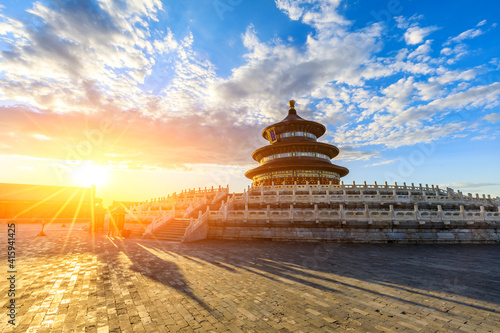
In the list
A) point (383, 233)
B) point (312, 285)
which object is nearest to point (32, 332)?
point (312, 285)

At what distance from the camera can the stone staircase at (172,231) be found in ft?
58.3

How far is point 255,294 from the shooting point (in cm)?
670

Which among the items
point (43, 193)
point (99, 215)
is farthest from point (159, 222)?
point (43, 193)

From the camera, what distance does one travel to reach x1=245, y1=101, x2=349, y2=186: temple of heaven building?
123 feet

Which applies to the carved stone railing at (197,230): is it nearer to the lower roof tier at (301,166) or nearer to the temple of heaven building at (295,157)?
the temple of heaven building at (295,157)

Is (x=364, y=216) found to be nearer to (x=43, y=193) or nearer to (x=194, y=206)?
(x=194, y=206)

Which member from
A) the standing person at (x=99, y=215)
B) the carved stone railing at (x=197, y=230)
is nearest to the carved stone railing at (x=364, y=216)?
the carved stone railing at (x=197, y=230)

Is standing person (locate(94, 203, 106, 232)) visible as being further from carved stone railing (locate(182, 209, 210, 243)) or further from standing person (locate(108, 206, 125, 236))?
carved stone railing (locate(182, 209, 210, 243))

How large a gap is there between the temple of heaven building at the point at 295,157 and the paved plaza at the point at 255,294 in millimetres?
24450

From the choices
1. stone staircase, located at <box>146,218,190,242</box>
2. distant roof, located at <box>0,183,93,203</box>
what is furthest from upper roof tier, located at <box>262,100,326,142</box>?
distant roof, located at <box>0,183,93,203</box>

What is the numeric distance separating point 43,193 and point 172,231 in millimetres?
39597

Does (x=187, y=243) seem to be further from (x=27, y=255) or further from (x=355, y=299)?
(x=355, y=299)

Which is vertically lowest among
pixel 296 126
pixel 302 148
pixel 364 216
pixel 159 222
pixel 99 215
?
pixel 159 222

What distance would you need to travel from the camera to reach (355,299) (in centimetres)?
627
